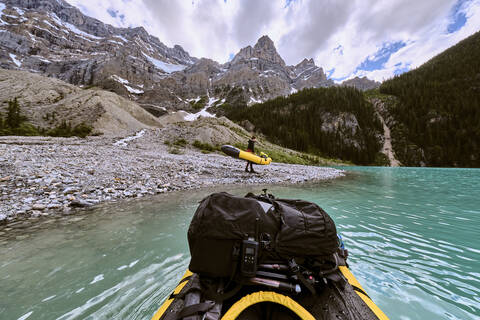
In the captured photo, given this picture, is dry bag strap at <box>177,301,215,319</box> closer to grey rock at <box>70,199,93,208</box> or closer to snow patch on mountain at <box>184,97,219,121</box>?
grey rock at <box>70,199,93,208</box>

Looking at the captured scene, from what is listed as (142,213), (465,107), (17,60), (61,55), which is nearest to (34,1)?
(61,55)

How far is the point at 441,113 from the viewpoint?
81875 millimetres

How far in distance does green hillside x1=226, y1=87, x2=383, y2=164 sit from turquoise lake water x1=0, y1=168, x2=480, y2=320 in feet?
256

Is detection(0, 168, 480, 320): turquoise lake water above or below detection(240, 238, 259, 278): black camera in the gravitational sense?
below

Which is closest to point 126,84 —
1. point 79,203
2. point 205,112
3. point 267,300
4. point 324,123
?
point 205,112

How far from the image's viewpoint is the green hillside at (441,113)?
71.9 metres

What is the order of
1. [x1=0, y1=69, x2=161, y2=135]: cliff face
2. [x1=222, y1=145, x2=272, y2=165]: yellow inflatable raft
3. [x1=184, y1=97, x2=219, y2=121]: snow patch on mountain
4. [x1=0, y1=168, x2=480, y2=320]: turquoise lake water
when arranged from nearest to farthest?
1. [x1=0, y1=168, x2=480, y2=320]: turquoise lake water
2. [x1=222, y1=145, x2=272, y2=165]: yellow inflatable raft
3. [x1=0, y1=69, x2=161, y2=135]: cliff face
4. [x1=184, y1=97, x2=219, y2=121]: snow patch on mountain

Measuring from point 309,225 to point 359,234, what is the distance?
4290mm

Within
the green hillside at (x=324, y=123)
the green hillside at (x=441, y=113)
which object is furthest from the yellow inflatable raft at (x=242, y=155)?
the green hillside at (x=441, y=113)

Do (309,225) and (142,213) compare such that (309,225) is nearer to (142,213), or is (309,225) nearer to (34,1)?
(142,213)

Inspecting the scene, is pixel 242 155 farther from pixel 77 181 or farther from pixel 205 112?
pixel 205 112

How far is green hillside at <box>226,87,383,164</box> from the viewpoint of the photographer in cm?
8130

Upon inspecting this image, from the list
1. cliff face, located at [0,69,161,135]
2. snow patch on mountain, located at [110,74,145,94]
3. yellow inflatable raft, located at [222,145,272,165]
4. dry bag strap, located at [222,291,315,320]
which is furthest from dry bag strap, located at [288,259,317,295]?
→ snow patch on mountain, located at [110,74,145,94]

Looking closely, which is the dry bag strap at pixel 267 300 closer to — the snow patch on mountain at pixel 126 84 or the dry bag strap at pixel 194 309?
the dry bag strap at pixel 194 309
